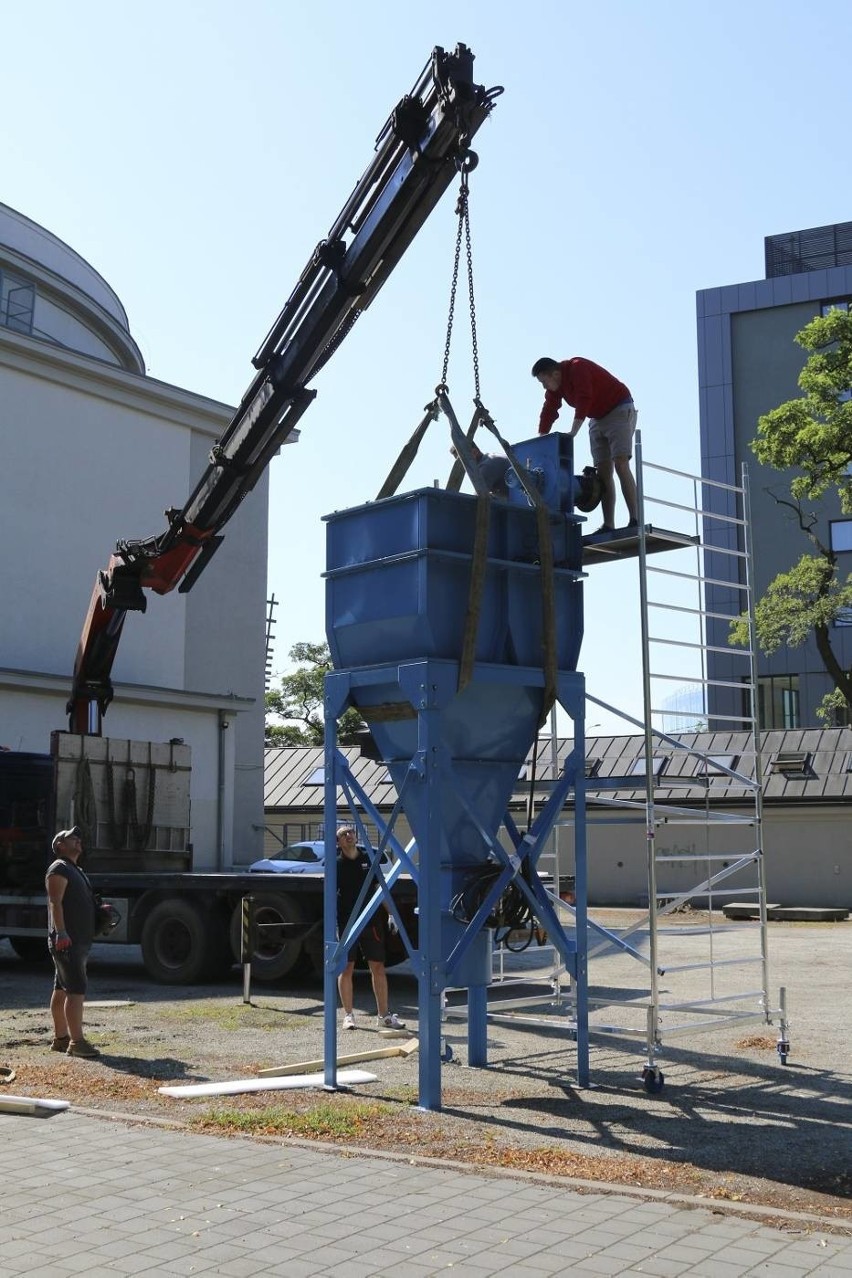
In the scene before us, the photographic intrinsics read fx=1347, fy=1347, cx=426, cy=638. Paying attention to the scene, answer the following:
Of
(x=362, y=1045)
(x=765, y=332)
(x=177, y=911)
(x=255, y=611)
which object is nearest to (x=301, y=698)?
(x=765, y=332)

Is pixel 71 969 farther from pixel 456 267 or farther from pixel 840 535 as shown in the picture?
pixel 840 535

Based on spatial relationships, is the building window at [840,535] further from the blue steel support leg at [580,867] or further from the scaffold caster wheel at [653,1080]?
the scaffold caster wheel at [653,1080]

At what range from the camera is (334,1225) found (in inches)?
242

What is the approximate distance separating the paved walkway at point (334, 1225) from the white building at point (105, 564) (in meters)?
19.0

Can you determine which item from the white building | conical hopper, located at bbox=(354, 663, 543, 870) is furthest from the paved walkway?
the white building

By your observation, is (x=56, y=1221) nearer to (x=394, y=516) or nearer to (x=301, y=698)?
(x=394, y=516)

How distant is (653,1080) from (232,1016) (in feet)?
18.0

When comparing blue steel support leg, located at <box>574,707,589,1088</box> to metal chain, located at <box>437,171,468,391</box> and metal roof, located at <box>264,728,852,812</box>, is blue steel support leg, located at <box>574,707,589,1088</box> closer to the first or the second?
metal chain, located at <box>437,171,468,391</box>

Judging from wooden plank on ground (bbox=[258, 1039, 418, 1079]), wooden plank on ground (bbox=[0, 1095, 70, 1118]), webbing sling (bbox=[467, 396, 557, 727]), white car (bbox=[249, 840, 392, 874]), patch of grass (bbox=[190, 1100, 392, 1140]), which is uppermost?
webbing sling (bbox=[467, 396, 557, 727])

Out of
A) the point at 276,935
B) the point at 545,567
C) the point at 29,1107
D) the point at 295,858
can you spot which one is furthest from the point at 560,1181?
the point at 295,858

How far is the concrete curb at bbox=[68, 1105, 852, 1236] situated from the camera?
626 centimetres

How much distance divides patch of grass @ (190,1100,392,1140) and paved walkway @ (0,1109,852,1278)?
59 centimetres

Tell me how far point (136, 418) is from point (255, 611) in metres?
5.75

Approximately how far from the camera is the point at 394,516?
9.91 m
